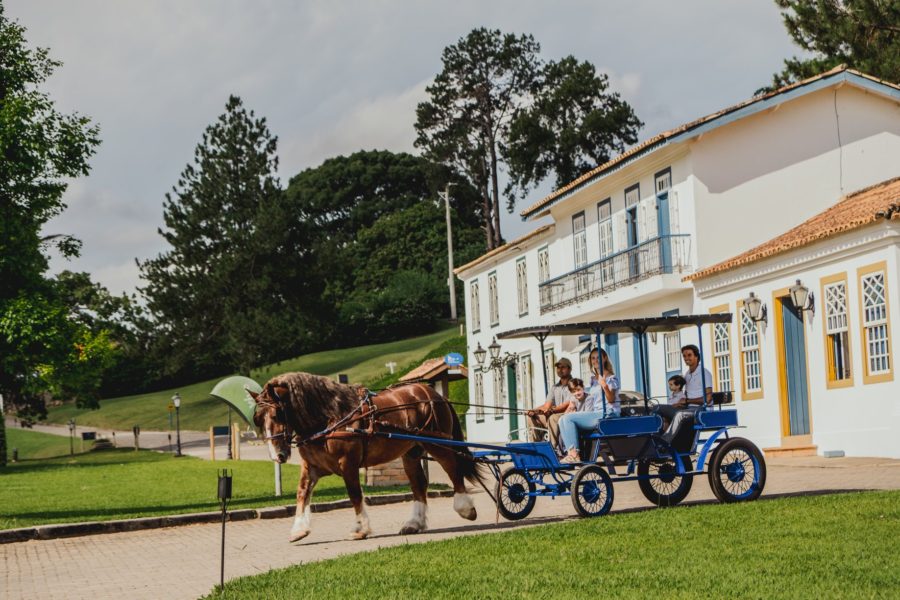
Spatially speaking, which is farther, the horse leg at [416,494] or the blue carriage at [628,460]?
the horse leg at [416,494]

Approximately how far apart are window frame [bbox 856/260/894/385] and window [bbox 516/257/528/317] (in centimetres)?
1966

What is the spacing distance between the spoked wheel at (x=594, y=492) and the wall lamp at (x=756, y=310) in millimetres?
12579

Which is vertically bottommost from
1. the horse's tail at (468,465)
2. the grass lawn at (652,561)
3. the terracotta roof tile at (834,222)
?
the grass lawn at (652,561)

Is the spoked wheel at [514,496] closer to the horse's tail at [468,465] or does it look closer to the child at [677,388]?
the horse's tail at [468,465]

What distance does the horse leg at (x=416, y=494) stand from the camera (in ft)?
48.1

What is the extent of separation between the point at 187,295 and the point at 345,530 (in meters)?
58.5

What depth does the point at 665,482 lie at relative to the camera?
15398 mm

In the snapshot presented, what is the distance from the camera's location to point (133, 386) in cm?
8781

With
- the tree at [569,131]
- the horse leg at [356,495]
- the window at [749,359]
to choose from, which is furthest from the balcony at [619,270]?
the tree at [569,131]

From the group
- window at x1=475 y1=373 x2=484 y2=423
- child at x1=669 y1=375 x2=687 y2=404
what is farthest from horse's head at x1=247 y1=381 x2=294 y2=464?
window at x1=475 y1=373 x2=484 y2=423

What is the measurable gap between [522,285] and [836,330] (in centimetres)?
1944

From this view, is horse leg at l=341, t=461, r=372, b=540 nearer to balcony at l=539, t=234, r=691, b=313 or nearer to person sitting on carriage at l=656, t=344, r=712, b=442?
person sitting on carriage at l=656, t=344, r=712, b=442

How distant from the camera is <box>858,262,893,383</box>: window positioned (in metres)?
22.3

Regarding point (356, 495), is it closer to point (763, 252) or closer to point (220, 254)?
point (763, 252)
